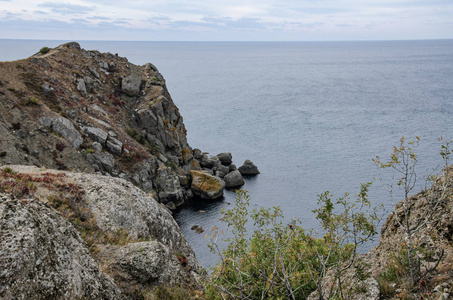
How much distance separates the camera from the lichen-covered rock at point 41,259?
11.5 metres

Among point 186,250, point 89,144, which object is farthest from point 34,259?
point 89,144

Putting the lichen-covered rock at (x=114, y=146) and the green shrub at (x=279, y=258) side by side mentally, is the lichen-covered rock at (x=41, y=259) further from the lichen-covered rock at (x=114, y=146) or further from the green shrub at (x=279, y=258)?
the lichen-covered rock at (x=114, y=146)

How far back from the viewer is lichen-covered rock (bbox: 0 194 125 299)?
11.5 m

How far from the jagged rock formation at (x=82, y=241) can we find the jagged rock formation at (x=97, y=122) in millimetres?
28650

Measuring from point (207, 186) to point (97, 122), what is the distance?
2569 centimetres

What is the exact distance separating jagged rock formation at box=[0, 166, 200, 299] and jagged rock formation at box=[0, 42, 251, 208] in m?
28.6

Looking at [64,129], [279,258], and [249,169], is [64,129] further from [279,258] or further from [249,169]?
[279,258]

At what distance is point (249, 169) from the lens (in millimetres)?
84438

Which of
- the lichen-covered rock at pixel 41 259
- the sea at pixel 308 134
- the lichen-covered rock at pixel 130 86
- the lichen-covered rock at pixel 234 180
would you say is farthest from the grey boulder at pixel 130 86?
the lichen-covered rock at pixel 41 259

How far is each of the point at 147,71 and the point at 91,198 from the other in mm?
72357

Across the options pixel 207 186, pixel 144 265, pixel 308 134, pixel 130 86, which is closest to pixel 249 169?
pixel 207 186

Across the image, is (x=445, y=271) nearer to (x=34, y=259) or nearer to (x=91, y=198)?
(x=34, y=259)

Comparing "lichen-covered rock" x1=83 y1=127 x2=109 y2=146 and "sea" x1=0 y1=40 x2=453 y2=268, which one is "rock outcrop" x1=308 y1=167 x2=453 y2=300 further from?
"lichen-covered rock" x1=83 y1=127 x2=109 y2=146

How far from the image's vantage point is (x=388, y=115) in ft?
411
